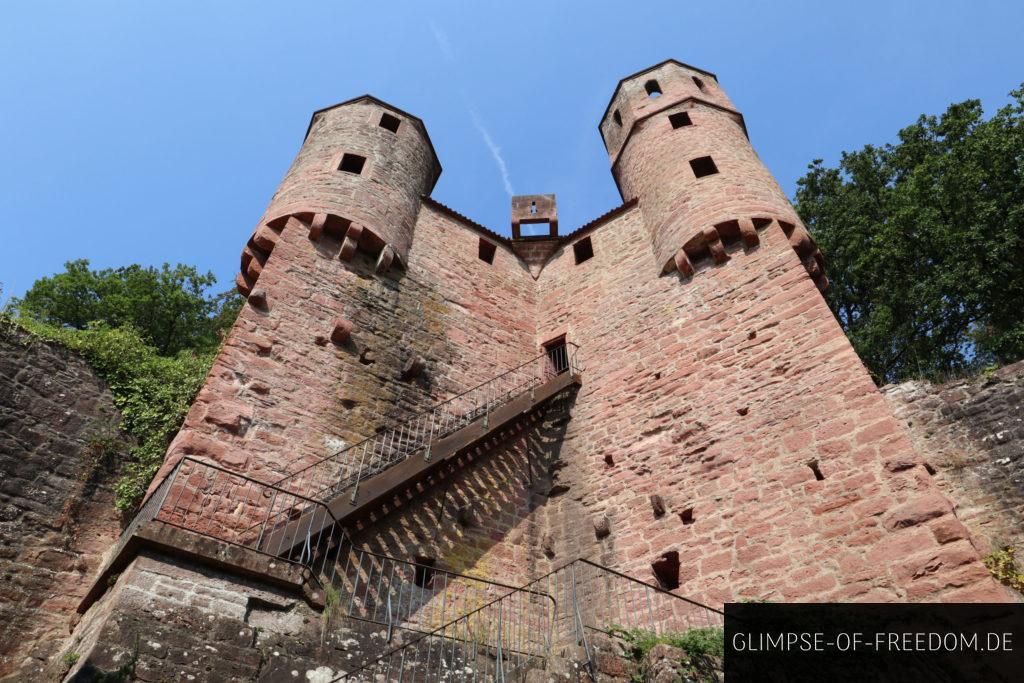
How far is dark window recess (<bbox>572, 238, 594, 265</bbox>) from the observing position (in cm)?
1513

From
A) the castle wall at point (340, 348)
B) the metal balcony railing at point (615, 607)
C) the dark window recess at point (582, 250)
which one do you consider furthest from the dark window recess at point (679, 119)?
the metal balcony railing at point (615, 607)

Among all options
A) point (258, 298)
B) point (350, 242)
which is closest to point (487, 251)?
point (350, 242)

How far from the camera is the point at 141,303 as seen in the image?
17328 millimetres

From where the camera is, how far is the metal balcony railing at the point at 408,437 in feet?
26.8

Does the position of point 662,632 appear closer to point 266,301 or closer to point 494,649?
point 494,649

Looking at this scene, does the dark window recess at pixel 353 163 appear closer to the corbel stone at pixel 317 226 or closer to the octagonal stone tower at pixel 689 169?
the corbel stone at pixel 317 226

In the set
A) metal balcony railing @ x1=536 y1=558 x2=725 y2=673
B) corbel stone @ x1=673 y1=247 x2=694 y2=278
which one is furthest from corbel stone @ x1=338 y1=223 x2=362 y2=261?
metal balcony railing @ x1=536 y1=558 x2=725 y2=673

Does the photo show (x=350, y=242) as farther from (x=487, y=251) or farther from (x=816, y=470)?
(x=816, y=470)

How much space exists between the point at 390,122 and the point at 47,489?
10694 mm

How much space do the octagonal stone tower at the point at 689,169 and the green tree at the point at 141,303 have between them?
431 inches

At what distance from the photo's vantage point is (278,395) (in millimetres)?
8719

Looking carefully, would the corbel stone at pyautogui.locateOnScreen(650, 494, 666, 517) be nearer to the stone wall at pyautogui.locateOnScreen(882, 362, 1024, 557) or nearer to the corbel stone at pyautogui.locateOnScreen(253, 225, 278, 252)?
the stone wall at pyautogui.locateOnScreen(882, 362, 1024, 557)

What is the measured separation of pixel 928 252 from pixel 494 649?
46.5ft

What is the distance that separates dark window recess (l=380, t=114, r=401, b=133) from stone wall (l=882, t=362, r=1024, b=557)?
11755 millimetres
